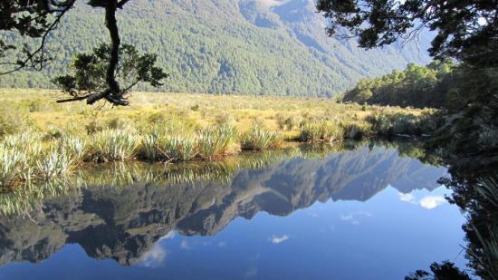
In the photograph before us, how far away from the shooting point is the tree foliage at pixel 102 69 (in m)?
5.33

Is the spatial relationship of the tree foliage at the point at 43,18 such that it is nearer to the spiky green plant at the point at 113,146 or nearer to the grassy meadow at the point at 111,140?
the grassy meadow at the point at 111,140

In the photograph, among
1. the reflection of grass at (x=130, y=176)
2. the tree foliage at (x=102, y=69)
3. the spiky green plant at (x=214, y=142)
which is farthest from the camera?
the spiky green plant at (x=214, y=142)

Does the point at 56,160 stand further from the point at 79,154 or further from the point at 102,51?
the point at 102,51

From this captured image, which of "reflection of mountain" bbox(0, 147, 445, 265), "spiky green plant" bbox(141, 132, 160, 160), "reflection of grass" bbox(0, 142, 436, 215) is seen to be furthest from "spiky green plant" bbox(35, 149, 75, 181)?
"spiky green plant" bbox(141, 132, 160, 160)

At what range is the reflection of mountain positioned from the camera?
809 cm

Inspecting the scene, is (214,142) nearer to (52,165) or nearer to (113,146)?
(113,146)

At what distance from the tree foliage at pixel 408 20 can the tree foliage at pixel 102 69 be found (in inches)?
203

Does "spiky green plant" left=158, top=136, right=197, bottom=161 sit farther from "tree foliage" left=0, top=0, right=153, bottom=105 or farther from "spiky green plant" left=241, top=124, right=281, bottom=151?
"tree foliage" left=0, top=0, right=153, bottom=105

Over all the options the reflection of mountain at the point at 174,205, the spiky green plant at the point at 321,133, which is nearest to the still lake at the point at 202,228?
the reflection of mountain at the point at 174,205

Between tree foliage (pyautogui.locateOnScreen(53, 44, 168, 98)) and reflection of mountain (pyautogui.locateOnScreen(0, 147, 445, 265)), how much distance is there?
130 inches

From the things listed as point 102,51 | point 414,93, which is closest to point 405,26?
point 102,51

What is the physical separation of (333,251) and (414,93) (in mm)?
47719

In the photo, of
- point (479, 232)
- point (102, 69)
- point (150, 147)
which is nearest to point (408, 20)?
point (479, 232)

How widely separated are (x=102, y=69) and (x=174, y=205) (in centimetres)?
583
